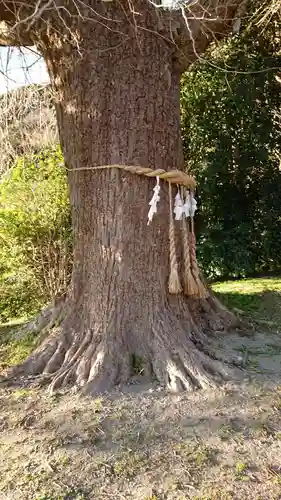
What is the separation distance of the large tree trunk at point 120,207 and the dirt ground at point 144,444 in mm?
372

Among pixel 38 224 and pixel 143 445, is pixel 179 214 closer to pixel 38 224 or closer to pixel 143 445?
pixel 143 445

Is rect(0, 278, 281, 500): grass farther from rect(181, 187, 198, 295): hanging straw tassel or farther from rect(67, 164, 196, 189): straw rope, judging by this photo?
rect(67, 164, 196, 189): straw rope

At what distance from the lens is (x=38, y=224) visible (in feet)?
16.8

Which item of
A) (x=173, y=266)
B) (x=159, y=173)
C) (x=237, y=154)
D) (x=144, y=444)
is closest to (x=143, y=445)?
(x=144, y=444)

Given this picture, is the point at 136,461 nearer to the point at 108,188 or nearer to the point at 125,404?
the point at 125,404

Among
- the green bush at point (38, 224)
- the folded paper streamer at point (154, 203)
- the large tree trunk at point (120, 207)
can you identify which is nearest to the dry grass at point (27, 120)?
the green bush at point (38, 224)

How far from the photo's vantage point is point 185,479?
86.4 inches

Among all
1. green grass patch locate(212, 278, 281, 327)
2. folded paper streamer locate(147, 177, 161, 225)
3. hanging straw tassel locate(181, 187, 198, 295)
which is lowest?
green grass patch locate(212, 278, 281, 327)

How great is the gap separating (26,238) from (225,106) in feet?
13.3

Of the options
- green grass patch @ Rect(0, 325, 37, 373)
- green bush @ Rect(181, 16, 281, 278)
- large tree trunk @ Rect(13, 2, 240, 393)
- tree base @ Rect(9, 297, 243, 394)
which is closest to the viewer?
tree base @ Rect(9, 297, 243, 394)

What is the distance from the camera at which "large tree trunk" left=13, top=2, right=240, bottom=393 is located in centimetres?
323

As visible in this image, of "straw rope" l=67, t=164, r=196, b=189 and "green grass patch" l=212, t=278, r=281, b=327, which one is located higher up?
"straw rope" l=67, t=164, r=196, b=189

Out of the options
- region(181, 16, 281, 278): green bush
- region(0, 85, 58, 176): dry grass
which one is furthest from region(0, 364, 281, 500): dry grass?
region(181, 16, 281, 278): green bush

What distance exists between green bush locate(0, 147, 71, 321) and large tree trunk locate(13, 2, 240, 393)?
1.65 m
